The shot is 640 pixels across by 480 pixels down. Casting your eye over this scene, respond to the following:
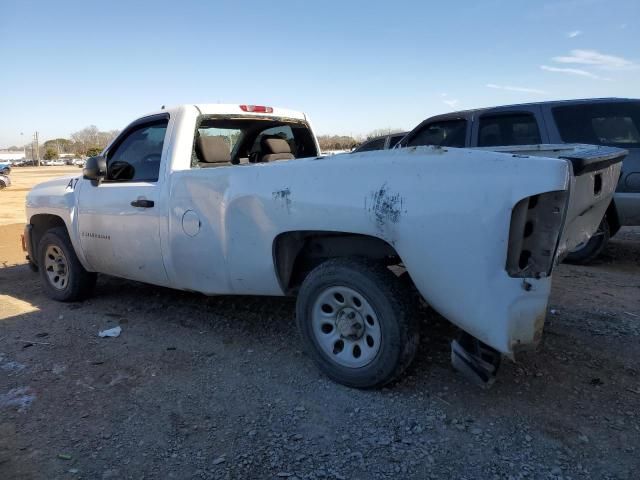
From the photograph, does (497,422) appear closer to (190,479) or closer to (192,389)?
(190,479)

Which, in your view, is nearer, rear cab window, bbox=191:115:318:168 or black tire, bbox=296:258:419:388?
black tire, bbox=296:258:419:388

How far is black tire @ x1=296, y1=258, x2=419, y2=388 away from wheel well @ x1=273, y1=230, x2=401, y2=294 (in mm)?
144

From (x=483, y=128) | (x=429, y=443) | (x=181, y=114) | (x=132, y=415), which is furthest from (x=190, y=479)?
(x=483, y=128)

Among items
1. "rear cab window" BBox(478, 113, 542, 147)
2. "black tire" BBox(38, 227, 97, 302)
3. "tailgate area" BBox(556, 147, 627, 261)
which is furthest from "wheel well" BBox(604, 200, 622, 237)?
"black tire" BBox(38, 227, 97, 302)

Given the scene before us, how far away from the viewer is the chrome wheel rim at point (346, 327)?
318cm

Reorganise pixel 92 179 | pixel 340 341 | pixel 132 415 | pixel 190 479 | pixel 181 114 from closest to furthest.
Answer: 1. pixel 190 479
2. pixel 132 415
3. pixel 340 341
4. pixel 181 114
5. pixel 92 179

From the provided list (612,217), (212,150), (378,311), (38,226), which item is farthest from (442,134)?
(38,226)

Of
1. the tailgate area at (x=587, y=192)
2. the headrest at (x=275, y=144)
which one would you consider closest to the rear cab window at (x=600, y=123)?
the tailgate area at (x=587, y=192)

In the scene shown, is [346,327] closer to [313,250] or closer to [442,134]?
[313,250]

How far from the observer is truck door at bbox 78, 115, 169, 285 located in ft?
14.1

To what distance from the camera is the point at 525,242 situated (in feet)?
8.66

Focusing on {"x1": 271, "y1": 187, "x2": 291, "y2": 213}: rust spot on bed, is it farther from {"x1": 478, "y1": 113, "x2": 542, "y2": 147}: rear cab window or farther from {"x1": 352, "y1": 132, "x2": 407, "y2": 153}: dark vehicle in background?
{"x1": 352, "y1": 132, "x2": 407, "y2": 153}: dark vehicle in background

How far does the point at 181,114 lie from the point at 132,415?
2.46 metres

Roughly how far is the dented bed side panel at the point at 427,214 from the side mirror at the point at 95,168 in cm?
165
